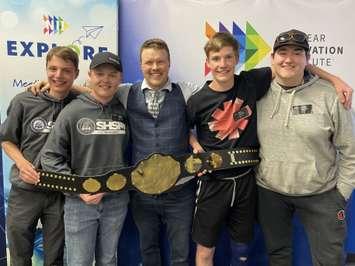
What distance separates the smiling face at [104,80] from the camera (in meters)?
1.91

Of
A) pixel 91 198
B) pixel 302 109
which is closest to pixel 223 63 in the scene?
pixel 302 109

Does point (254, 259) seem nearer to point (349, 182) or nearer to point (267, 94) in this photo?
point (349, 182)

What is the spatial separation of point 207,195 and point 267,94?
64 cm

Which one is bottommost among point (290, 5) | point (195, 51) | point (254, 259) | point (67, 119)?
point (254, 259)

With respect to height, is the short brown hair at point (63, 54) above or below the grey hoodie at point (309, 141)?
above

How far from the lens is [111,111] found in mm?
1967

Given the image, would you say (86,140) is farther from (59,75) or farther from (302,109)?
(302,109)

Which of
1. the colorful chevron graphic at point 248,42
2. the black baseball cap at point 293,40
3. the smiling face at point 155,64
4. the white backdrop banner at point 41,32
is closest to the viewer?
the black baseball cap at point 293,40

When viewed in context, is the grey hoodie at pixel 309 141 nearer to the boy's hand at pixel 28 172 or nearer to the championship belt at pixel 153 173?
the championship belt at pixel 153 173

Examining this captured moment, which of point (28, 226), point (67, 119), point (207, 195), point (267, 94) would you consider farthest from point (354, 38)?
point (28, 226)

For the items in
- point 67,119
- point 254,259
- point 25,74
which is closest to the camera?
point 67,119

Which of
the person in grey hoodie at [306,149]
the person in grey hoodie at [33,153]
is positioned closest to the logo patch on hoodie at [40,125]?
the person in grey hoodie at [33,153]

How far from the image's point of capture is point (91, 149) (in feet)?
6.18

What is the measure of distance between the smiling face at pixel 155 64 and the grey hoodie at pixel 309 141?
Result: 0.59 m
